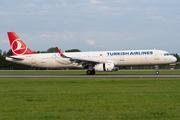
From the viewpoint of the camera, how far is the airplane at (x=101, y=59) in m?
34.4

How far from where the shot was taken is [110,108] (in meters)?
8.72

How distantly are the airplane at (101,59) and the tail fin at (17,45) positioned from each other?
1065mm

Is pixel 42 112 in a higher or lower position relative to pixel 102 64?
lower

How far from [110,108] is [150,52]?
27.5 metres

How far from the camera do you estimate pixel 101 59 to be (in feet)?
118

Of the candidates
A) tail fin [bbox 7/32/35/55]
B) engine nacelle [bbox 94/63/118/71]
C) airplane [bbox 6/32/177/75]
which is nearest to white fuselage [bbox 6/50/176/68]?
airplane [bbox 6/32/177/75]

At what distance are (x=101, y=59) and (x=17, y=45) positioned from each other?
1547 cm

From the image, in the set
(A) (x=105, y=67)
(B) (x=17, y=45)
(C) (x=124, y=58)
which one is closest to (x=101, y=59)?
(A) (x=105, y=67)

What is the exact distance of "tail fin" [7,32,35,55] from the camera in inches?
1578

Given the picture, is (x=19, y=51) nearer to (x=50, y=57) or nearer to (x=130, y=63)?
(x=50, y=57)

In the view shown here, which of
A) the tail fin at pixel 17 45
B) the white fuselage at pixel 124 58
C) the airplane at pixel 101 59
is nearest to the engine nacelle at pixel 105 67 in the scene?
the airplane at pixel 101 59

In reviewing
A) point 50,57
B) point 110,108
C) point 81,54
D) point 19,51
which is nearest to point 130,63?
point 81,54

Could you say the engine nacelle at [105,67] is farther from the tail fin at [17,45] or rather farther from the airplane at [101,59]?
the tail fin at [17,45]

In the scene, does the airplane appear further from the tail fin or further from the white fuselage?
the tail fin
